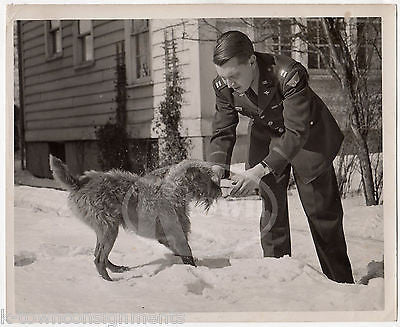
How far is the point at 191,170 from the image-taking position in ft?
6.84

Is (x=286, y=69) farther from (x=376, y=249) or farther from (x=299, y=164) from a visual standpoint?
(x=376, y=249)

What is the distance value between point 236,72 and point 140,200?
1.69 ft

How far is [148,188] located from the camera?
207cm

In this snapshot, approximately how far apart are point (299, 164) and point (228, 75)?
367 millimetres

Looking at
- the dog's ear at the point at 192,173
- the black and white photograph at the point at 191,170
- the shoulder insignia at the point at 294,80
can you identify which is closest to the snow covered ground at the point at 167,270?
the black and white photograph at the point at 191,170

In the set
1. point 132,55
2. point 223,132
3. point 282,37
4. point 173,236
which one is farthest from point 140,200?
point 282,37

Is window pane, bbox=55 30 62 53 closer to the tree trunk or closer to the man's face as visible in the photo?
the man's face

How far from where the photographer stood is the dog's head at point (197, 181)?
2082mm

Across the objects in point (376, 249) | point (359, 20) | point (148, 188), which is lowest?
point (376, 249)

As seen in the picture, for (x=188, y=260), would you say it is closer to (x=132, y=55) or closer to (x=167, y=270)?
(x=167, y=270)

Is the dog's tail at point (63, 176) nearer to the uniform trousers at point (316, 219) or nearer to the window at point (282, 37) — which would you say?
the uniform trousers at point (316, 219)

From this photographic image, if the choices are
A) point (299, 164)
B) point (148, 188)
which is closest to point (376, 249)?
point (299, 164)

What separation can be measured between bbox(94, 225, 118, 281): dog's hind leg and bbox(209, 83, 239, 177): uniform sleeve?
1.33 ft

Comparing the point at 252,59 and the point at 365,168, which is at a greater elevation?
the point at 252,59
